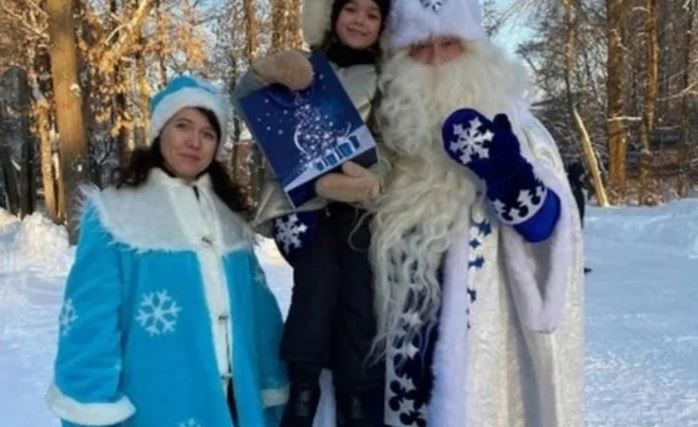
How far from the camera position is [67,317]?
245 centimetres

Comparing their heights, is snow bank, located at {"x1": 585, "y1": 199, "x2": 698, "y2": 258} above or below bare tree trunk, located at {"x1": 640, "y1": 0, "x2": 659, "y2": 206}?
below

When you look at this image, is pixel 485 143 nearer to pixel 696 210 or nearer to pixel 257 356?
pixel 257 356

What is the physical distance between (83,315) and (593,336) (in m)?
5.03

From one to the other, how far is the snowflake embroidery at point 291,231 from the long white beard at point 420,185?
0.20 meters

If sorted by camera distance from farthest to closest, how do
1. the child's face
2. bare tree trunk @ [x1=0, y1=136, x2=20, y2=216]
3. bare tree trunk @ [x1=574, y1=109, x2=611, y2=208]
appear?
bare tree trunk @ [x1=0, y1=136, x2=20, y2=216] → bare tree trunk @ [x1=574, y1=109, x2=611, y2=208] → the child's face

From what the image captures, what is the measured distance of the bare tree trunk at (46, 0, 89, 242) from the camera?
12992 millimetres

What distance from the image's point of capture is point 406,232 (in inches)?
98.4

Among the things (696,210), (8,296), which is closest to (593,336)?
(8,296)

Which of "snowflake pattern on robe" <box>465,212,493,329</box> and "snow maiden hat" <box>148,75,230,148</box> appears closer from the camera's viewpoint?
"snowflake pattern on robe" <box>465,212,493,329</box>

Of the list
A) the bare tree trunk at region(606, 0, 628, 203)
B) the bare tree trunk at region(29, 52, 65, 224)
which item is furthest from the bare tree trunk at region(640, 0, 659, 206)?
the bare tree trunk at region(29, 52, 65, 224)

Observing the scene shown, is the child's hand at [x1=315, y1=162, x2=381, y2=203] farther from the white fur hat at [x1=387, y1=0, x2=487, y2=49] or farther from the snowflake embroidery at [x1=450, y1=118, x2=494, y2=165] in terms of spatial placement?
the white fur hat at [x1=387, y1=0, x2=487, y2=49]

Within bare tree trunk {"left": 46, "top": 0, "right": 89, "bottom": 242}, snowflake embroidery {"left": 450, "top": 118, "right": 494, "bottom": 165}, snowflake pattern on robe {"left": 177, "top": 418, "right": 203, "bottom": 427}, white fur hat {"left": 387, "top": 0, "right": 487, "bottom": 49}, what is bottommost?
snowflake pattern on robe {"left": 177, "top": 418, "right": 203, "bottom": 427}

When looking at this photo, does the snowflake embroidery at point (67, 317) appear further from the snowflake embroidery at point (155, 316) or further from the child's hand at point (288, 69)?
the child's hand at point (288, 69)

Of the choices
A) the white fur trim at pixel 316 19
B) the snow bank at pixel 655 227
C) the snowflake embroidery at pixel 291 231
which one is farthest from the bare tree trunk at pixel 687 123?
the snowflake embroidery at pixel 291 231
